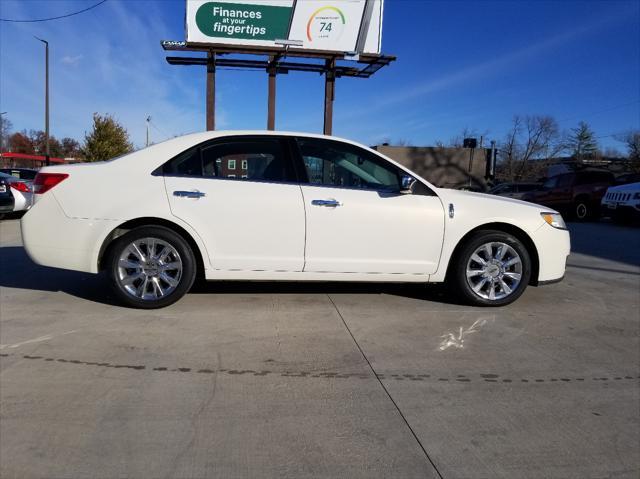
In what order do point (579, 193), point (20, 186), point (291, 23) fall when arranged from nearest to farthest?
point (20, 186) → point (291, 23) → point (579, 193)

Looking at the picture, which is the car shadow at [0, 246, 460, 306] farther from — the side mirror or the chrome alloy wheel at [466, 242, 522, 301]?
the side mirror

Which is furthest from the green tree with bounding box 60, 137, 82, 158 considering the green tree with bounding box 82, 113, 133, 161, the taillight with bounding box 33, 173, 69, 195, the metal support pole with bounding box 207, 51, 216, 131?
the taillight with bounding box 33, 173, 69, 195

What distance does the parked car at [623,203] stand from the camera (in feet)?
48.3

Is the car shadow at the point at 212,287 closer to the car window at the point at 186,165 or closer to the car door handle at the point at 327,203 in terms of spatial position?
the car door handle at the point at 327,203

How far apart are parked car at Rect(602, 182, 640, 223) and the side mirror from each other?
13.2 meters

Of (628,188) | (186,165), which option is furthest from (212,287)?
(628,188)

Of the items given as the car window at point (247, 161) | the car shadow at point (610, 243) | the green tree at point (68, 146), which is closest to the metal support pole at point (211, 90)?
the car shadow at point (610, 243)

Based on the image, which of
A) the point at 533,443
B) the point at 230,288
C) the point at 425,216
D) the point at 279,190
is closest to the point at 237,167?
the point at 279,190

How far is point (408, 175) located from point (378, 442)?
9.18 feet

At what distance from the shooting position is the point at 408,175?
4664mm

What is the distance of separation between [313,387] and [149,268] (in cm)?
213

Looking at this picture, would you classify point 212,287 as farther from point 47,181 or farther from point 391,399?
point 391,399

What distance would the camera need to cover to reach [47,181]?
14.4 feet

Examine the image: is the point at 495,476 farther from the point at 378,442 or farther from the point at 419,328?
the point at 419,328
